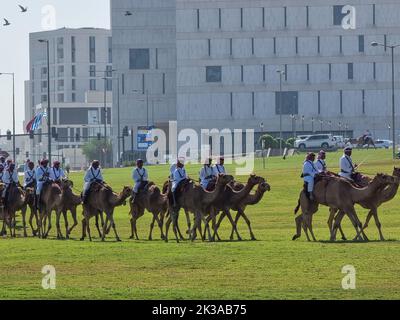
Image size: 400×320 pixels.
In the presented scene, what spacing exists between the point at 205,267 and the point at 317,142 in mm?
115199

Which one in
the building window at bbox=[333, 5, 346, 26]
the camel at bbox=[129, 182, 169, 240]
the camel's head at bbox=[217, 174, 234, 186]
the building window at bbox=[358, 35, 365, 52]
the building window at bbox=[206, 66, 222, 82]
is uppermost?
the building window at bbox=[333, 5, 346, 26]

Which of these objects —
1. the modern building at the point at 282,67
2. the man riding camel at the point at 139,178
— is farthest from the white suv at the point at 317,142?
the man riding camel at the point at 139,178

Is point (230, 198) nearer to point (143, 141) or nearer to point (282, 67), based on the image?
point (282, 67)

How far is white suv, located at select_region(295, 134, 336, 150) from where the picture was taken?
15012cm

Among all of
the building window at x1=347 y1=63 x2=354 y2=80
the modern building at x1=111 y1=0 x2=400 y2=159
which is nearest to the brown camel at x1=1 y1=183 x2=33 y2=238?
the modern building at x1=111 y1=0 x2=400 y2=159

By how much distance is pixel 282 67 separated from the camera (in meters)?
186

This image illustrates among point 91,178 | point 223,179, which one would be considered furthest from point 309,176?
point 91,178

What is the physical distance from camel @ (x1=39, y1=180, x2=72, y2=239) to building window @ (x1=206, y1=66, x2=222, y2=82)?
135 metres

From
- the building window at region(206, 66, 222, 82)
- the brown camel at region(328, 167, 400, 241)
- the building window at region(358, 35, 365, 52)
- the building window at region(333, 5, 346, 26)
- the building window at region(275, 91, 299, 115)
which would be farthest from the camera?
the building window at region(206, 66, 222, 82)

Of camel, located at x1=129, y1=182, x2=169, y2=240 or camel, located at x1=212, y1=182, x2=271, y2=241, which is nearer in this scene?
camel, located at x1=212, y1=182, x2=271, y2=241

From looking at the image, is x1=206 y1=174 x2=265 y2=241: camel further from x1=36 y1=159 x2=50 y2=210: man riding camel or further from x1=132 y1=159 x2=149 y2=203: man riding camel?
x1=36 y1=159 x2=50 y2=210: man riding camel
